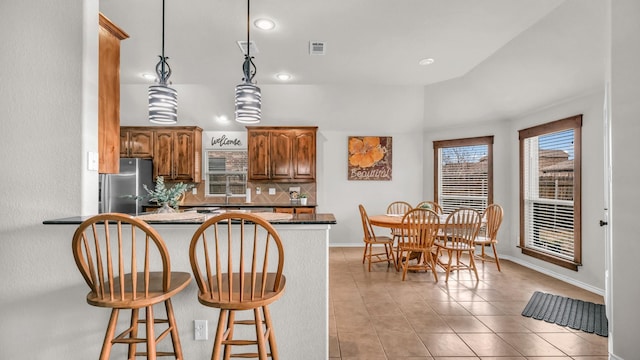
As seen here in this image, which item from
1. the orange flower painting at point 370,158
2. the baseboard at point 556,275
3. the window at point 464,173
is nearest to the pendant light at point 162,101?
the orange flower painting at point 370,158

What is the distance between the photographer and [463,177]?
18.4ft

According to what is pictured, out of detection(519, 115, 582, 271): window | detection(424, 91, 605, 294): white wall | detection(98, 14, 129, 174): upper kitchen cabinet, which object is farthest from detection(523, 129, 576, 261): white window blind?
detection(98, 14, 129, 174): upper kitchen cabinet

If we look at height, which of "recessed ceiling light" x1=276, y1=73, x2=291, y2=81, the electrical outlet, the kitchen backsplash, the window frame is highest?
"recessed ceiling light" x1=276, y1=73, x2=291, y2=81

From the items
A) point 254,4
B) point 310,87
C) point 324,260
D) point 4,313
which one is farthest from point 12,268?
point 310,87

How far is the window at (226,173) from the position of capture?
5895 millimetres

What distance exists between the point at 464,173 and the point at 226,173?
4.28 metres

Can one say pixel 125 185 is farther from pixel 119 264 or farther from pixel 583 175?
pixel 583 175

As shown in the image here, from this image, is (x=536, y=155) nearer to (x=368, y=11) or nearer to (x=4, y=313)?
(x=368, y=11)

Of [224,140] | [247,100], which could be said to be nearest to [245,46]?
[247,100]

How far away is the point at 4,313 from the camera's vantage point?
6.27 ft

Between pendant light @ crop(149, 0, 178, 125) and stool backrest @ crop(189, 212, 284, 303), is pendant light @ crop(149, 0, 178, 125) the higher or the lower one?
the higher one

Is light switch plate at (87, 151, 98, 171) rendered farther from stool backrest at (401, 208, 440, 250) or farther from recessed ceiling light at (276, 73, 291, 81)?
stool backrest at (401, 208, 440, 250)

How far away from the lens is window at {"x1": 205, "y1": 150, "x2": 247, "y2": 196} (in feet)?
19.3

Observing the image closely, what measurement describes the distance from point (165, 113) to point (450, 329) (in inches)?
110
